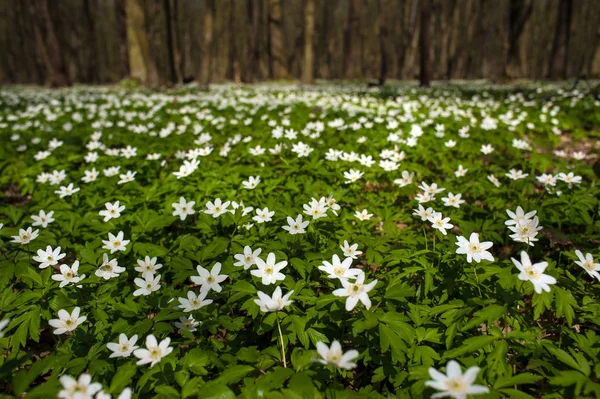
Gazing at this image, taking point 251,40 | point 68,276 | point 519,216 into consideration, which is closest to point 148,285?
point 68,276

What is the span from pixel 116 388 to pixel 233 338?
0.62m

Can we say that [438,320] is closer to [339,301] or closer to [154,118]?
[339,301]

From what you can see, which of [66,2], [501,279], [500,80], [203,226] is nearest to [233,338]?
[203,226]

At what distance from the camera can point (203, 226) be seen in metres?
2.72

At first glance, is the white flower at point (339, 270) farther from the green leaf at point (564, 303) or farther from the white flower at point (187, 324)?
the green leaf at point (564, 303)

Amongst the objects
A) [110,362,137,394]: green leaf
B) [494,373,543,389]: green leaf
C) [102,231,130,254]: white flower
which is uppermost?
[494,373,543,389]: green leaf

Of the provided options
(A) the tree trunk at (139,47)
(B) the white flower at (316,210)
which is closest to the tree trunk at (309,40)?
(A) the tree trunk at (139,47)

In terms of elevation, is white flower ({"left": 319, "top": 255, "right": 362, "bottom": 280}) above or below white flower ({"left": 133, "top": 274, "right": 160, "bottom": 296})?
above

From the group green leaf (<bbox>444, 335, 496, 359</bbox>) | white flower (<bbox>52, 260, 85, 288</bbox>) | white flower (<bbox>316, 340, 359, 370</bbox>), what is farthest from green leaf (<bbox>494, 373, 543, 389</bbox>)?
white flower (<bbox>52, 260, 85, 288</bbox>)

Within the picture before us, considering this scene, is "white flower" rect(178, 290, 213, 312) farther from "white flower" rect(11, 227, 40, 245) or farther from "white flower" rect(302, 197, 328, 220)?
"white flower" rect(11, 227, 40, 245)

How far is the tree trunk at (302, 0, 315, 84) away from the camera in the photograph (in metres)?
17.3

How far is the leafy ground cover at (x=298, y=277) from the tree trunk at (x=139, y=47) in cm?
1087

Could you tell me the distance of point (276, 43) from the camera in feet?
69.9

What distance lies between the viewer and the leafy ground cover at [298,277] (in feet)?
5.09
